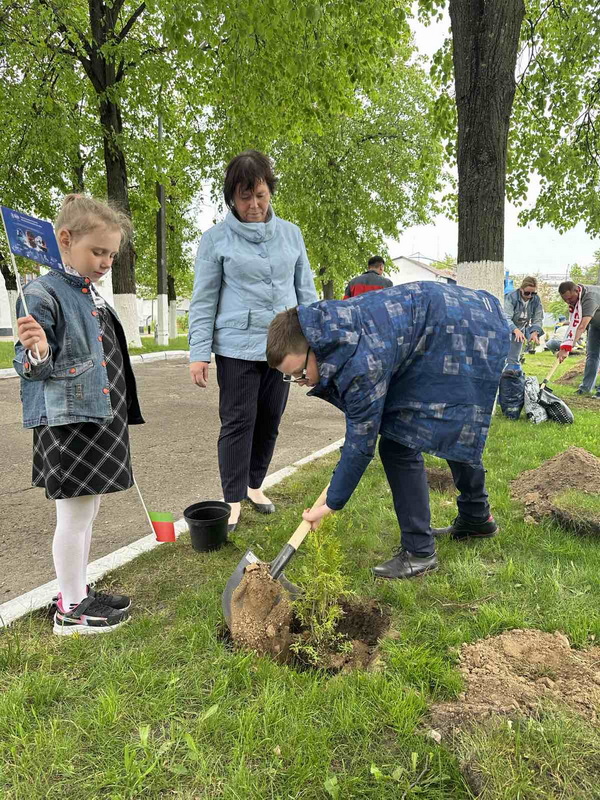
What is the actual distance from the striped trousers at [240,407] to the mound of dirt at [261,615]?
1.04 m

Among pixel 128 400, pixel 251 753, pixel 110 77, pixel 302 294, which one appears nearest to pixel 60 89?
pixel 110 77

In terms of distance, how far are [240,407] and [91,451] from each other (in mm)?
1097

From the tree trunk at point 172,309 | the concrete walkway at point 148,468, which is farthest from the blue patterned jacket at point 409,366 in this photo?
the tree trunk at point 172,309

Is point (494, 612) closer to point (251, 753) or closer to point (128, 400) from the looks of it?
point (251, 753)

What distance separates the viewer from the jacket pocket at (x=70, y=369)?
208cm

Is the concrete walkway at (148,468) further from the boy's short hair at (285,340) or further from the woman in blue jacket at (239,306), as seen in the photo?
the boy's short hair at (285,340)

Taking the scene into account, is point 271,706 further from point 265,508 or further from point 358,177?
point 358,177

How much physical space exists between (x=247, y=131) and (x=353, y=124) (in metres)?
11.4

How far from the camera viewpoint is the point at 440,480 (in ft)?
13.6

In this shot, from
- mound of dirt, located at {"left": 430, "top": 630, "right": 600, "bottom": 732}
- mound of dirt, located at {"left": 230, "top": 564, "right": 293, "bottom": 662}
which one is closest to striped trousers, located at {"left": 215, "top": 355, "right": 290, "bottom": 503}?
mound of dirt, located at {"left": 230, "top": 564, "right": 293, "bottom": 662}

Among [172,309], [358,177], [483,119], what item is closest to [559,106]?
[483,119]

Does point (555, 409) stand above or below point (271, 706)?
above

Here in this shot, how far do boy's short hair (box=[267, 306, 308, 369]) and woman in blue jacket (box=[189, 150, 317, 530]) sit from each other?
109cm

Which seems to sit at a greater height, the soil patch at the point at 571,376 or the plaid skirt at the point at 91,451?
the plaid skirt at the point at 91,451
